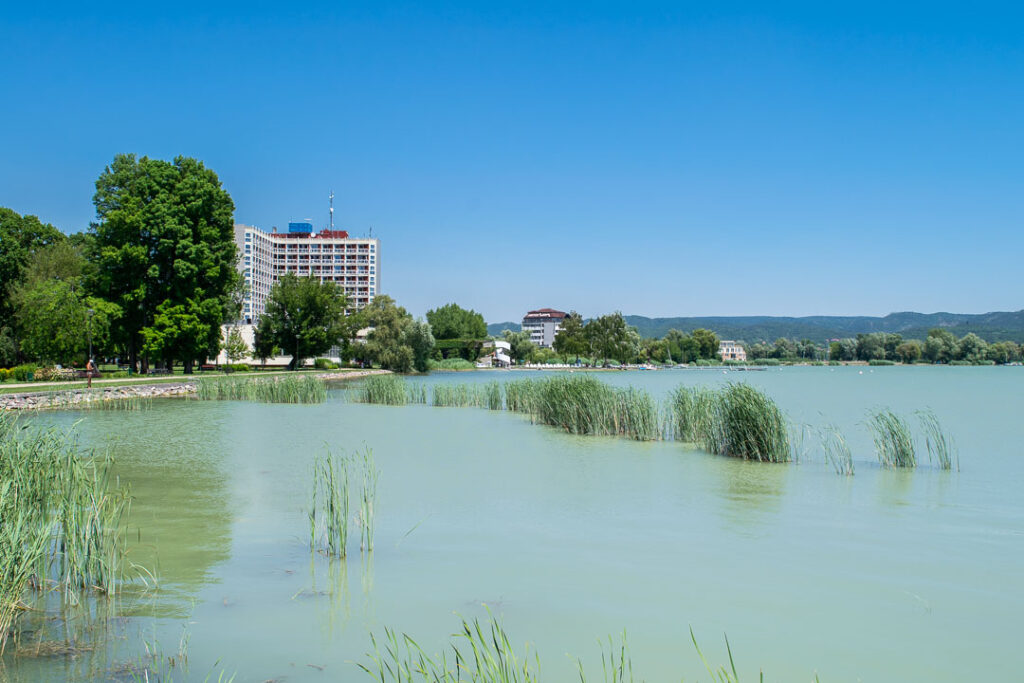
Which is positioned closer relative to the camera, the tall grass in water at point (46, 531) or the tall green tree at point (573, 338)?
the tall grass in water at point (46, 531)

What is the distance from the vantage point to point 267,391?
28.5 meters

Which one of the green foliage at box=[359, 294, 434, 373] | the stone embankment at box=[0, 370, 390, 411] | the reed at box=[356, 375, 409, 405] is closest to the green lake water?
the stone embankment at box=[0, 370, 390, 411]

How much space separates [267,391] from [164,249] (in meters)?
11.3

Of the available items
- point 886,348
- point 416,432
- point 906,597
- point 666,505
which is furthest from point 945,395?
point 886,348

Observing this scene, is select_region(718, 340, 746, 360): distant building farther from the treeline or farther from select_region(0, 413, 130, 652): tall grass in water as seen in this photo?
select_region(0, 413, 130, 652): tall grass in water

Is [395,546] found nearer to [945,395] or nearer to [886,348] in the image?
[945,395]

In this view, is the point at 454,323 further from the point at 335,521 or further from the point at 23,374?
the point at 335,521

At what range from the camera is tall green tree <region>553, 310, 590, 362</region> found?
324 ft

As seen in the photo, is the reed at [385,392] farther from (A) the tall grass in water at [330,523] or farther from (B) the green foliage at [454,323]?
(B) the green foliage at [454,323]

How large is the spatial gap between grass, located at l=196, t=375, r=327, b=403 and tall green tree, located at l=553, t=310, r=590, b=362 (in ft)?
232

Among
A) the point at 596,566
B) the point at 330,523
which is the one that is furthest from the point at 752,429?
the point at 330,523

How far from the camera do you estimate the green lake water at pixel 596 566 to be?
195 inches

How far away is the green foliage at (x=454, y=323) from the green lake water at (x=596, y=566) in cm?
9061

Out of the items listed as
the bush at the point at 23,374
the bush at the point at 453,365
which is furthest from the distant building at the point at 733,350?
the bush at the point at 23,374
